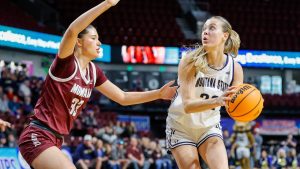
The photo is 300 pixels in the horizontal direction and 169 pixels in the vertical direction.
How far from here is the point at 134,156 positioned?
580 inches

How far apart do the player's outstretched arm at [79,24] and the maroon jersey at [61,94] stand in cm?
10

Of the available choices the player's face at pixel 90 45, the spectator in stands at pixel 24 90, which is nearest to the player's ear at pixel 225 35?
the player's face at pixel 90 45

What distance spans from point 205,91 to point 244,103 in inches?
24.0

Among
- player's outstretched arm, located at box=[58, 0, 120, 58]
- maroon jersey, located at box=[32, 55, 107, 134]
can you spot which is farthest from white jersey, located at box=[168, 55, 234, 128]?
player's outstretched arm, located at box=[58, 0, 120, 58]

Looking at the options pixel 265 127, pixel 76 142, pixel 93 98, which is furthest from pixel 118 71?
pixel 76 142

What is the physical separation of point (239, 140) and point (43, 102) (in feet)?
39.3

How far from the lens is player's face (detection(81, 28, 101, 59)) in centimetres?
497

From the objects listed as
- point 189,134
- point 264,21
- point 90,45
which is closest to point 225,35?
point 189,134

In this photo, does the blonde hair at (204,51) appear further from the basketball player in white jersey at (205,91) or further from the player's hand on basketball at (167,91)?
the player's hand on basketball at (167,91)

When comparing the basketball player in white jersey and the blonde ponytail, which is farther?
the blonde ponytail

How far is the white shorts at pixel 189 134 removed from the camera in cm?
537

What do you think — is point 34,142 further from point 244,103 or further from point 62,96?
point 244,103

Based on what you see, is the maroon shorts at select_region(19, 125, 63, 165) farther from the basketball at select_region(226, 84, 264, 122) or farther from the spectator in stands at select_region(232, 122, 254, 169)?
the spectator in stands at select_region(232, 122, 254, 169)

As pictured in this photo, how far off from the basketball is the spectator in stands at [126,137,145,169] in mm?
9850
